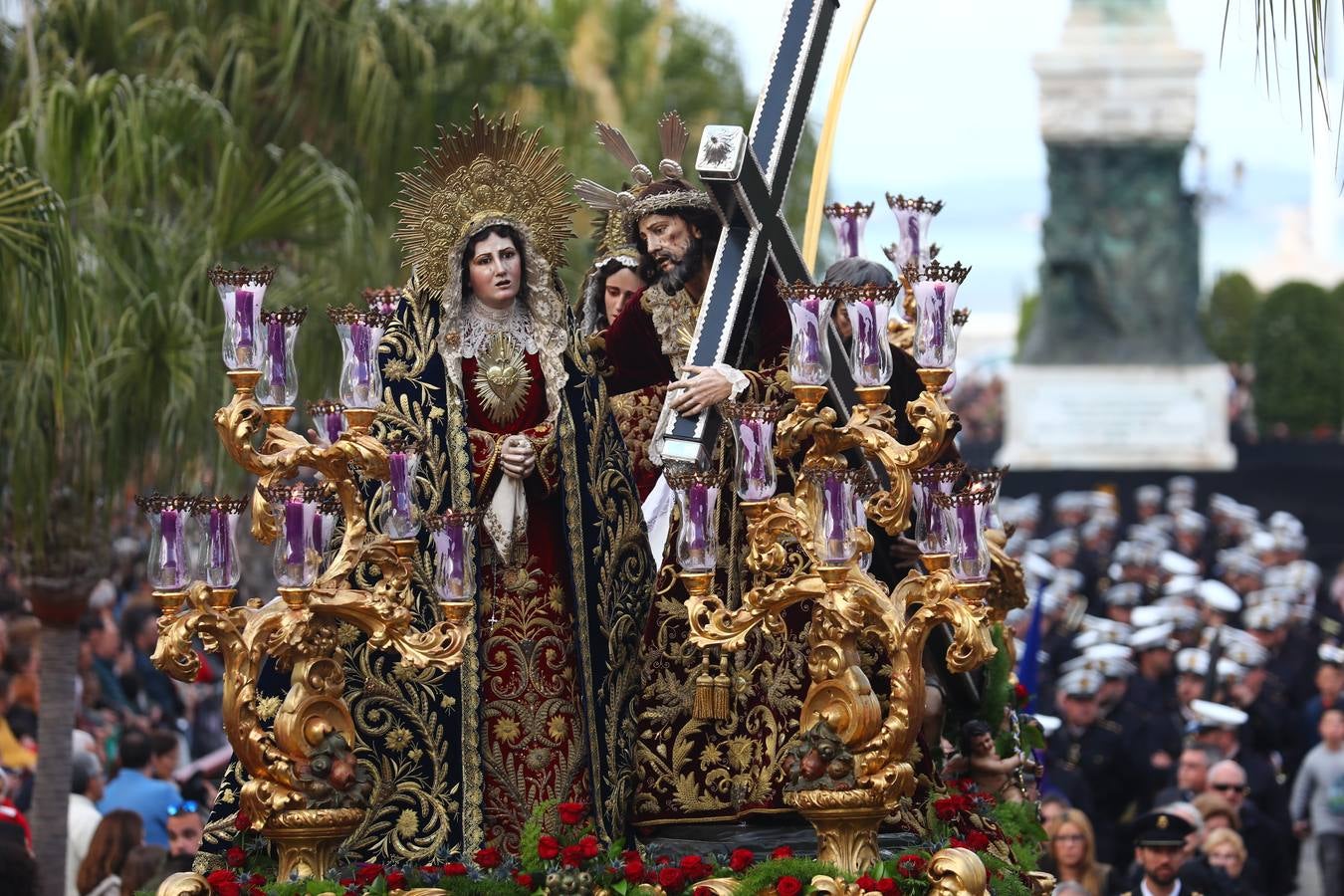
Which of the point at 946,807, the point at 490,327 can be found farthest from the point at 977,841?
the point at 490,327

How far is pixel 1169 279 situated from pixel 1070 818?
75.1 feet

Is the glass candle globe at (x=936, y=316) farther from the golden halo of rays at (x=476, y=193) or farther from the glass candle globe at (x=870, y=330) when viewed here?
the golden halo of rays at (x=476, y=193)

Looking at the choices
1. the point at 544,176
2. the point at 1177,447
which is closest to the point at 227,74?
the point at 544,176

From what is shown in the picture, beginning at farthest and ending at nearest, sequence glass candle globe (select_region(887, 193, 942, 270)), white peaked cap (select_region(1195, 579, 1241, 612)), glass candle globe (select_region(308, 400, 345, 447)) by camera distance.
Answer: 1. white peaked cap (select_region(1195, 579, 1241, 612))
2. glass candle globe (select_region(887, 193, 942, 270))
3. glass candle globe (select_region(308, 400, 345, 447))

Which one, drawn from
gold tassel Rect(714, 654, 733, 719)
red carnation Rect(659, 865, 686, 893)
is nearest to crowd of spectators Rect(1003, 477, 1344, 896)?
gold tassel Rect(714, 654, 733, 719)

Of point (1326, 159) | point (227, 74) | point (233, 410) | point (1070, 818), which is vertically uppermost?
point (227, 74)

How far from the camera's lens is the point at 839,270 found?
8.45m

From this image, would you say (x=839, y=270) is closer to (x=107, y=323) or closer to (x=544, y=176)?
(x=544, y=176)

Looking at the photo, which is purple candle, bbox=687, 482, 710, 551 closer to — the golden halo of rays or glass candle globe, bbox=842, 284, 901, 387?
glass candle globe, bbox=842, 284, 901, 387

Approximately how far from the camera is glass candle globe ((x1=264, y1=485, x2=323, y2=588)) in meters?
7.08

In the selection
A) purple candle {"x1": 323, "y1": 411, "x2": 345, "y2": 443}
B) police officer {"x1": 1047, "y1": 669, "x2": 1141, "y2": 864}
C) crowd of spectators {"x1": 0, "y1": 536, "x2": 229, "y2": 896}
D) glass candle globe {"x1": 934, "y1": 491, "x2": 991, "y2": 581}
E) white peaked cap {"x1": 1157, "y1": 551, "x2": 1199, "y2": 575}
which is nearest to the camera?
glass candle globe {"x1": 934, "y1": 491, "x2": 991, "y2": 581}

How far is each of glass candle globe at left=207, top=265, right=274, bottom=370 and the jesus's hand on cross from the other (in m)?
1.20

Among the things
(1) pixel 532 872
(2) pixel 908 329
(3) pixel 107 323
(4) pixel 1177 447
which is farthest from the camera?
(4) pixel 1177 447

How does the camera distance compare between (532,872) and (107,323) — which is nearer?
(532,872)
